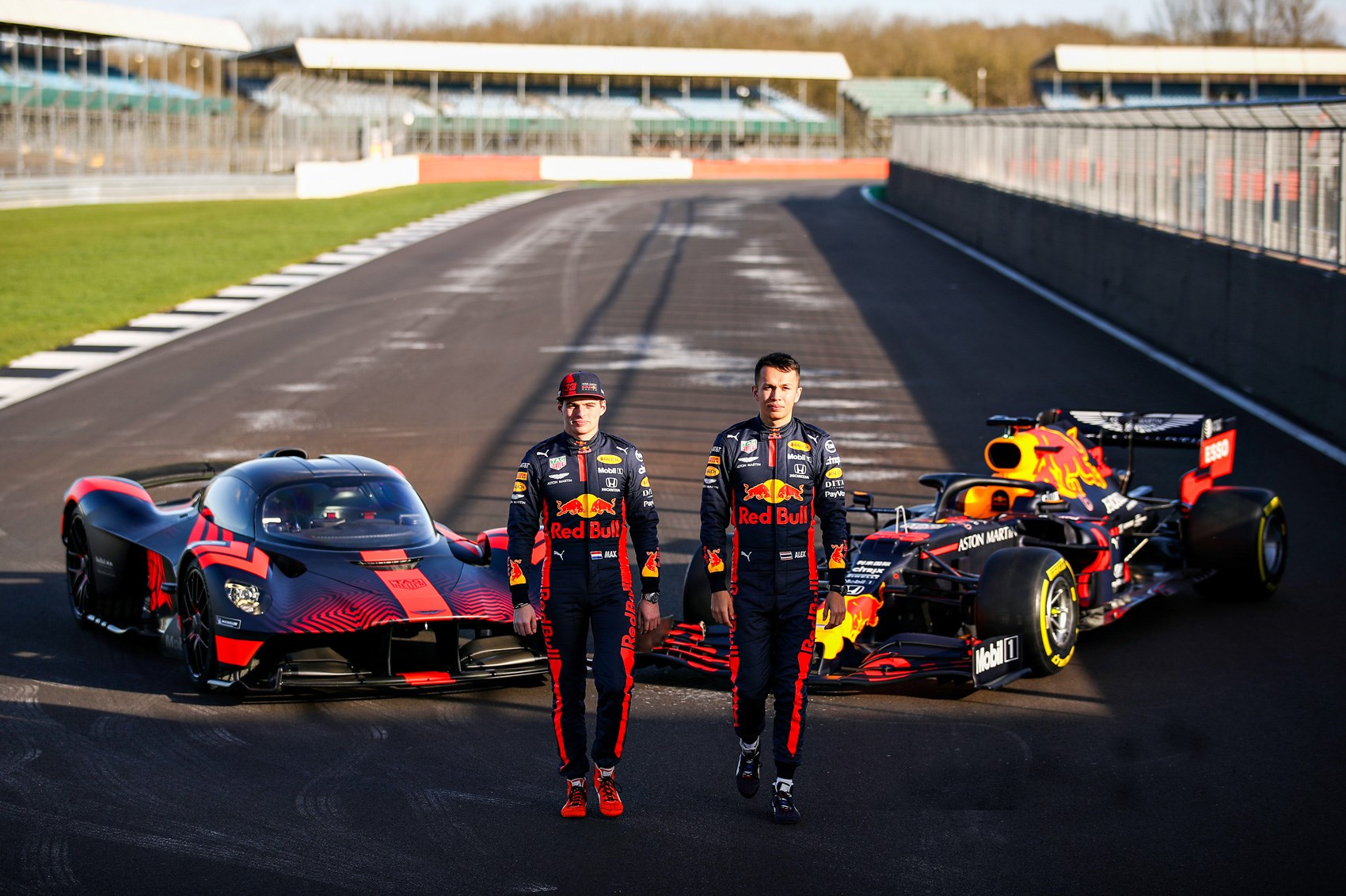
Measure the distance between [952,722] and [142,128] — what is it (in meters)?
45.0

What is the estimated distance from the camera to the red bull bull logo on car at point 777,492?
600 cm

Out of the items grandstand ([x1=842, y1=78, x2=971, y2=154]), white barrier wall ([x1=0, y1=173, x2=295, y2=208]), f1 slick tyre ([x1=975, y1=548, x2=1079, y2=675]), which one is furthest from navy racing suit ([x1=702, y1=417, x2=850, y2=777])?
grandstand ([x1=842, y1=78, x2=971, y2=154])

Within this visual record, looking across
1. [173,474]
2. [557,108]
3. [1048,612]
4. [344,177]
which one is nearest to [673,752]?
[1048,612]

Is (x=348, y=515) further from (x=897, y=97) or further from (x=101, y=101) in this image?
(x=897, y=97)

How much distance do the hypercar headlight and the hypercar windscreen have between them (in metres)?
0.48

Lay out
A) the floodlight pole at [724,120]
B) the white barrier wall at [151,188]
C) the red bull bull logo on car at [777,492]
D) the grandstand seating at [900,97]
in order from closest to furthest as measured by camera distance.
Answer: the red bull bull logo on car at [777,492] → the white barrier wall at [151,188] → the floodlight pole at [724,120] → the grandstand seating at [900,97]

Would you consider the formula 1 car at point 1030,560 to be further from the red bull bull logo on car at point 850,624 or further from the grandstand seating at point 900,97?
the grandstand seating at point 900,97

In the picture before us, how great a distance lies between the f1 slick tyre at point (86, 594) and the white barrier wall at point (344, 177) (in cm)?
3826

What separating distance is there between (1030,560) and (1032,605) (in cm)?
32

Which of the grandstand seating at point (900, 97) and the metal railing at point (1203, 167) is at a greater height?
the grandstand seating at point (900, 97)

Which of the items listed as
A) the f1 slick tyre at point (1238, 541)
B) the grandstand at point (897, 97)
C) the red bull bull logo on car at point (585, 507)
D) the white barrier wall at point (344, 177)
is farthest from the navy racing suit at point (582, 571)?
the grandstand at point (897, 97)

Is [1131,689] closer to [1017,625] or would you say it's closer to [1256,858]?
[1017,625]

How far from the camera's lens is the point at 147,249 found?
31906 millimetres

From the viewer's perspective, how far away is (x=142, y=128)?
47.1 meters
